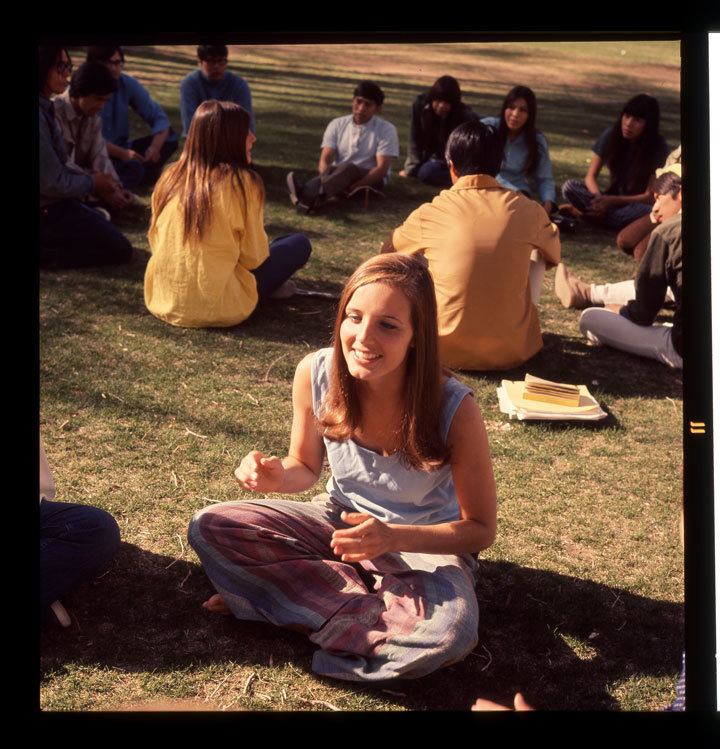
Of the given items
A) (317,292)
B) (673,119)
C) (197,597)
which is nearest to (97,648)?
(197,597)

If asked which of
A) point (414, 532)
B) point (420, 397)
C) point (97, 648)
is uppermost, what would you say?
point (420, 397)

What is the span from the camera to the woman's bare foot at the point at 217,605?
3.22 metres

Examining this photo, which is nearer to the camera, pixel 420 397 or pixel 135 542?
pixel 420 397

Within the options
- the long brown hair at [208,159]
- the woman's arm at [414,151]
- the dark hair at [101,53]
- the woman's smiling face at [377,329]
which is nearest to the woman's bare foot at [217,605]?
the woman's smiling face at [377,329]

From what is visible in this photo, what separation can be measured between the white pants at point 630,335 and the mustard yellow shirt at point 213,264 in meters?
2.02

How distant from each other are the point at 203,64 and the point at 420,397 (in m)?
7.03

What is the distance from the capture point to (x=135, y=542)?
3.60 m

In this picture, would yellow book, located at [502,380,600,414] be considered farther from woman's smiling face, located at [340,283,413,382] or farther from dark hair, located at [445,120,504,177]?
woman's smiling face, located at [340,283,413,382]

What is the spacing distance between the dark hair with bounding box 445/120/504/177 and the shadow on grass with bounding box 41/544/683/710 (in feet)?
8.55

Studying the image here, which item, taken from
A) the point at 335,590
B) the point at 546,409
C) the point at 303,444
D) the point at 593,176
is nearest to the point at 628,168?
the point at 593,176

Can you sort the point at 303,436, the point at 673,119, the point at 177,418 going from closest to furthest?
the point at 303,436 < the point at 177,418 < the point at 673,119

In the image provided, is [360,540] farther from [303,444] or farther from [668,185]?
[668,185]

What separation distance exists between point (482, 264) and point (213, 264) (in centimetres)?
162
